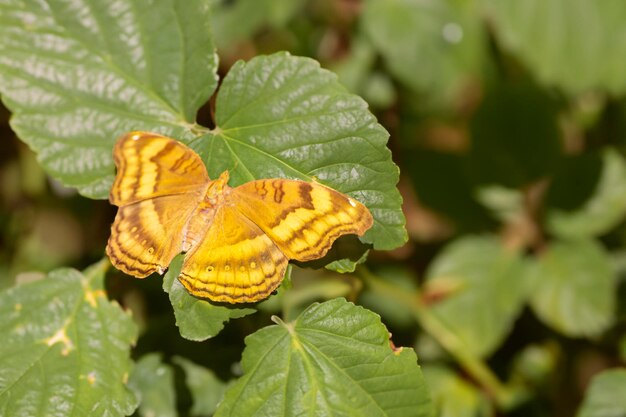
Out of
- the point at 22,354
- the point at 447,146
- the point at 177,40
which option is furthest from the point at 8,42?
the point at 447,146

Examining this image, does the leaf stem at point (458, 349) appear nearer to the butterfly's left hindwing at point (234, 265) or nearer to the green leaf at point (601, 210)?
the green leaf at point (601, 210)

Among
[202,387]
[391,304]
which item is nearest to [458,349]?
[391,304]

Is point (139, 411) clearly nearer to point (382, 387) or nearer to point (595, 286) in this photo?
point (382, 387)

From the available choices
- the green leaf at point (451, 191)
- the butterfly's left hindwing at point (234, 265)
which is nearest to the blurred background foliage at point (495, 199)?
the green leaf at point (451, 191)

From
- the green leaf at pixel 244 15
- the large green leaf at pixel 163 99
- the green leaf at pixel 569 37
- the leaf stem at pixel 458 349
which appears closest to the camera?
the large green leaf at pixel 163 99

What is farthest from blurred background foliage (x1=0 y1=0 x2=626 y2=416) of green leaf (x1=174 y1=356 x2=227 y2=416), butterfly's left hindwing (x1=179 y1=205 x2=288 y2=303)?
butterfly's left hindwing (x1=179 y1=205 x2=288 y2=303)
